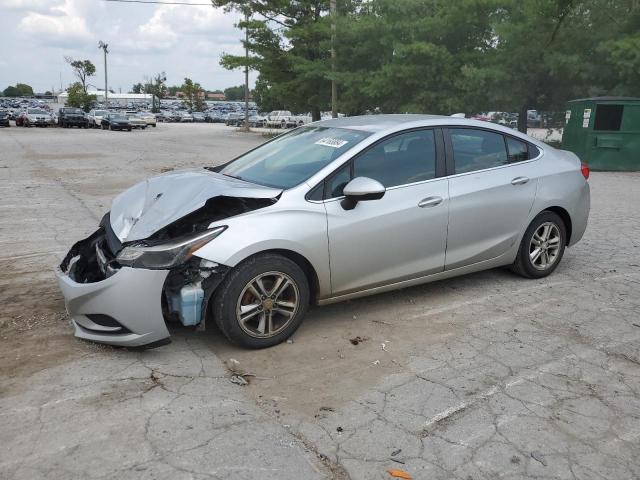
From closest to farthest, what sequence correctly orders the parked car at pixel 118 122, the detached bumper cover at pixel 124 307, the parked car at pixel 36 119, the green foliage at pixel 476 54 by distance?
the detached bumper cover at pixel 124 307 < the green foliage at pixel 476 54 < the parked car at pixel 118 122 < the parked car at pixel 36 119

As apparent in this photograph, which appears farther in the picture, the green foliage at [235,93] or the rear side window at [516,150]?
the green foliage at [235,93]

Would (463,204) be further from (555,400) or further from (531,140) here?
(555,400)

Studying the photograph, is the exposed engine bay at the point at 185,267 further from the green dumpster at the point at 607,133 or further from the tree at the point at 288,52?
the tree at the point at 288,52

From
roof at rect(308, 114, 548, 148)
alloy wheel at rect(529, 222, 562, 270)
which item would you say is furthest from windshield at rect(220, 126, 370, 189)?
alloy wheel at rect(529, 222, 562, 270)

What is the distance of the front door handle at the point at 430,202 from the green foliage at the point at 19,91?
679 feet

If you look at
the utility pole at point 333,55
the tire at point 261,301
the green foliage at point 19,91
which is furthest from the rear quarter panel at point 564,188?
the green foliage at point 19,91

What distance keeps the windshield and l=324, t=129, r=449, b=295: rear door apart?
0.21 metres

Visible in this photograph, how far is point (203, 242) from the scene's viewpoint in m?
3.63

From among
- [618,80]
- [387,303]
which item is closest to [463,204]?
[387,303]

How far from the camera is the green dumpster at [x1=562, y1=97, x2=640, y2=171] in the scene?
562 inches

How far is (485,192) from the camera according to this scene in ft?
15.8

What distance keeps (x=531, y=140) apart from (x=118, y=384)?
4.20 meters

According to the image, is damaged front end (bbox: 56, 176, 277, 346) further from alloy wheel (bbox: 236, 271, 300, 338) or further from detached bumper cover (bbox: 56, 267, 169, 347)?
alloy wheel (bbox: 236, 271, 300, 338)

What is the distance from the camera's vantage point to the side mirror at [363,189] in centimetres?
396
